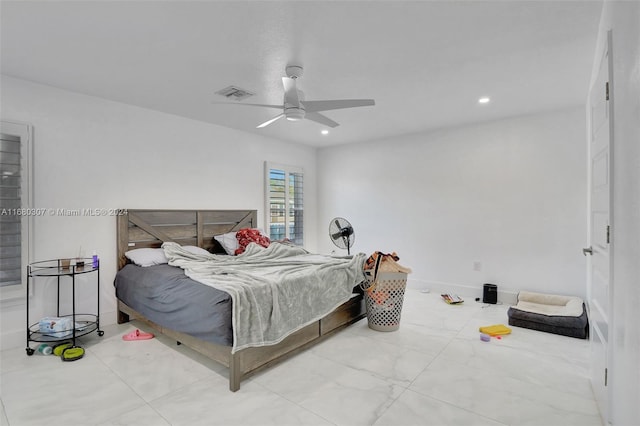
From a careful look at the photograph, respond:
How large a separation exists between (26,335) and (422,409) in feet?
11.1

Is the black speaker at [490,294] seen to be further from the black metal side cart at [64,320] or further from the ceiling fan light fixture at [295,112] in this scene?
the black metal side cart at [64,320]

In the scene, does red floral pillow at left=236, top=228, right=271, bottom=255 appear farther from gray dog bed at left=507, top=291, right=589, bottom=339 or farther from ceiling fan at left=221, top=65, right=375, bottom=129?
gray dog bed at left=507, top=291, right=589, bottom=339

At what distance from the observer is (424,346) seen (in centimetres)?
280

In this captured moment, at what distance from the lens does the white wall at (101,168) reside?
2963 mm

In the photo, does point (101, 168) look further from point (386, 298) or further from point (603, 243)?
point (603, 243)

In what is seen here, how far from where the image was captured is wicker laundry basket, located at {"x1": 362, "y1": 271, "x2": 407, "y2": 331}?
3125mm

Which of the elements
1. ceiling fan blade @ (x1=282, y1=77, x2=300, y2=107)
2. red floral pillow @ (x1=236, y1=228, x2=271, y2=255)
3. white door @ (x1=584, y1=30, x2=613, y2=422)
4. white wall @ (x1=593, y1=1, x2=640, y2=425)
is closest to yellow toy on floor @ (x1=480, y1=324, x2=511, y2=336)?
white door @ (x1=584, y1=30, x2=613, y2=422)

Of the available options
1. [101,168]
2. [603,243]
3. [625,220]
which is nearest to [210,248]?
[101,168]

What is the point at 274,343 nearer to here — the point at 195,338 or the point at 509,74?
the point at 195,338

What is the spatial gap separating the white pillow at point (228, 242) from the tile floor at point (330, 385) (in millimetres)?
1348

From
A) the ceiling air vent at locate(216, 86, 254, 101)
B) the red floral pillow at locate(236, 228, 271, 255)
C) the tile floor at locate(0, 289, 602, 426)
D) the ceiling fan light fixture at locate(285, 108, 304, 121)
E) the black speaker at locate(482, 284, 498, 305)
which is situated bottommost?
the tile floor at locate(0, 289, 602, 426)

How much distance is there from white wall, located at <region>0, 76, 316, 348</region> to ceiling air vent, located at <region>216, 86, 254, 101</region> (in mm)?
1110

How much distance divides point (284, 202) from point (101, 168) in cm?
270

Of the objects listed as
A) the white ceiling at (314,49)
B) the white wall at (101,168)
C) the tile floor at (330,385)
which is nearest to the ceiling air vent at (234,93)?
the white ceiling at (314,49)
